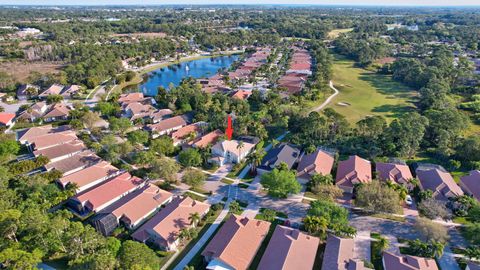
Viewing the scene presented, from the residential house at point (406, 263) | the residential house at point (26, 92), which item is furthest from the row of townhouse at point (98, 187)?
the residential house at point (26, 92)

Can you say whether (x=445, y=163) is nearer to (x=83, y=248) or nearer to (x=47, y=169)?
(x=83, y=248)

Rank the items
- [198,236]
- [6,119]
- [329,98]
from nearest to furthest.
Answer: [198,236] < [6,119] < [329,98]

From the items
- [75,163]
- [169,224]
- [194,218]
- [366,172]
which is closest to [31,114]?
[75,163]

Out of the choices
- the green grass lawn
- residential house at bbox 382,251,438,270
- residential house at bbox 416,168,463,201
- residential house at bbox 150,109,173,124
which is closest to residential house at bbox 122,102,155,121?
residential house at bbox 150,109,173,124

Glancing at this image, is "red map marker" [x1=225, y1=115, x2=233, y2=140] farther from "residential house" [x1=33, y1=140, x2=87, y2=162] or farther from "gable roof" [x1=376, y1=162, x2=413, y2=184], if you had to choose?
"gable roof" [x1=376, y1=162, x2=413, y2=184]

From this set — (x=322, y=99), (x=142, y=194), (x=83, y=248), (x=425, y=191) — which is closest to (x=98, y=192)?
(x=142, y=194)

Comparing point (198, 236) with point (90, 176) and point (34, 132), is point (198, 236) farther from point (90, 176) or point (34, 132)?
point (34, 132)
